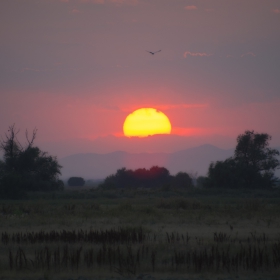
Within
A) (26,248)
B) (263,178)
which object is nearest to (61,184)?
→ (263,178)

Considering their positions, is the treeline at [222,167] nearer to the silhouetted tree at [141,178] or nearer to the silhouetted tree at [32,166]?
the silhouetted tree at [32,166]

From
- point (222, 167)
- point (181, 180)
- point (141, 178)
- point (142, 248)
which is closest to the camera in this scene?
point (142, 248)

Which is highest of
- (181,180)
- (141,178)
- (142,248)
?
(141,178)

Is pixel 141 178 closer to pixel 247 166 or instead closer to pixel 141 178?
pixel 141 178

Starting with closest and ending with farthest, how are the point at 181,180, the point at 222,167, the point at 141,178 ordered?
the point at 222,167
the point at 181,180
the point at 141,178

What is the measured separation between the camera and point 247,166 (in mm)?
63656

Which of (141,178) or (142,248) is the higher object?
(141,178)

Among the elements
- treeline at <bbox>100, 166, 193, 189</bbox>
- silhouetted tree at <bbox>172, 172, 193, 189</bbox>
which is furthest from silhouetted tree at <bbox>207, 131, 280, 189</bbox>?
treeline at <bbox>100, 166, 193, 189</bbox>

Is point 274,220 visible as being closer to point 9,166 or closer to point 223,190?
point 223,190

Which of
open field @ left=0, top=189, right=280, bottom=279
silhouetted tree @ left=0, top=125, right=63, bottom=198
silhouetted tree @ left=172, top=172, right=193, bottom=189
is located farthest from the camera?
silhouetted tree @ left=172, top=172, right=193, bottom=189

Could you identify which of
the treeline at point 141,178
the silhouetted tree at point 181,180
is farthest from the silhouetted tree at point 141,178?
the silhouetted tree at point 181,180

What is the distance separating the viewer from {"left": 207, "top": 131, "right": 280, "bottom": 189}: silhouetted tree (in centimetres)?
6094

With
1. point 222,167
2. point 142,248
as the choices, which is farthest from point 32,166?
point 142,248

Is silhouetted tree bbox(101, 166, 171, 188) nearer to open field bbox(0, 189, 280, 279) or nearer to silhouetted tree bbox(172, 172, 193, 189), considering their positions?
silhouetted tree bbox(172, 172, 193, 189)
